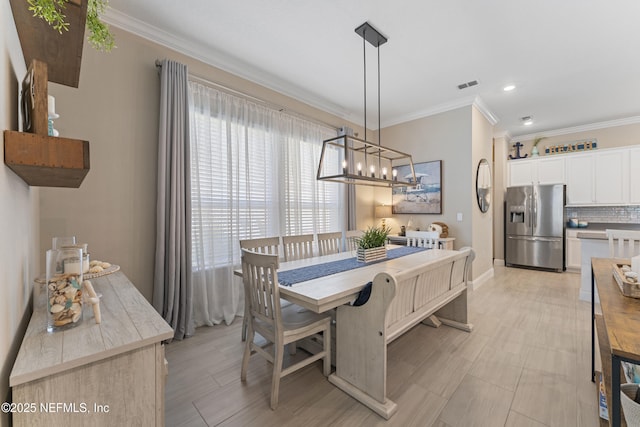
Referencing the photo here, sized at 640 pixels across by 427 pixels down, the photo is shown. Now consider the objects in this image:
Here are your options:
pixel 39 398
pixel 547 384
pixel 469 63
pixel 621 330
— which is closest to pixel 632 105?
pixel 469 63

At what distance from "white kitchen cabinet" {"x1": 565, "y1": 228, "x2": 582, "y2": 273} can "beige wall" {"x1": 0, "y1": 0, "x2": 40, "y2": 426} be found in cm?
722

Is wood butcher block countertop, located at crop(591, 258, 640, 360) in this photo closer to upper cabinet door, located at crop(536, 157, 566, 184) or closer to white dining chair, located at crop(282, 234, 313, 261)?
white dining chair, located at crop(282, 234, 313, 261)

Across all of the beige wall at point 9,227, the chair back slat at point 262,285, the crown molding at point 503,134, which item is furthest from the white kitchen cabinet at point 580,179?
the beige wall at point 9,227

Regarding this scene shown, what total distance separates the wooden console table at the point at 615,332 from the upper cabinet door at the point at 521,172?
15.9 ft

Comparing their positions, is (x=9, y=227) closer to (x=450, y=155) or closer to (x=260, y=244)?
(x=260, y=244)

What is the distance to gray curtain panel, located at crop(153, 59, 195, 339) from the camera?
2.46 metres

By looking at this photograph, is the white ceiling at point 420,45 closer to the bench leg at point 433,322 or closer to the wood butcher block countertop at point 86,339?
the wood butcher block countertop at point 86,339

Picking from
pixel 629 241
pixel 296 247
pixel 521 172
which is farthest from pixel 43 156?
pixel 521 172

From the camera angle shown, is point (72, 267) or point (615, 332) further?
point (72, 267)

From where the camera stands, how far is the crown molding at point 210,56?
7.75 feet

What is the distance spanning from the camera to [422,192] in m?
4.57

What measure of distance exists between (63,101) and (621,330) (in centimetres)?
353

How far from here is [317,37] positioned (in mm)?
2629

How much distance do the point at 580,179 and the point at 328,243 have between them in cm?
539
